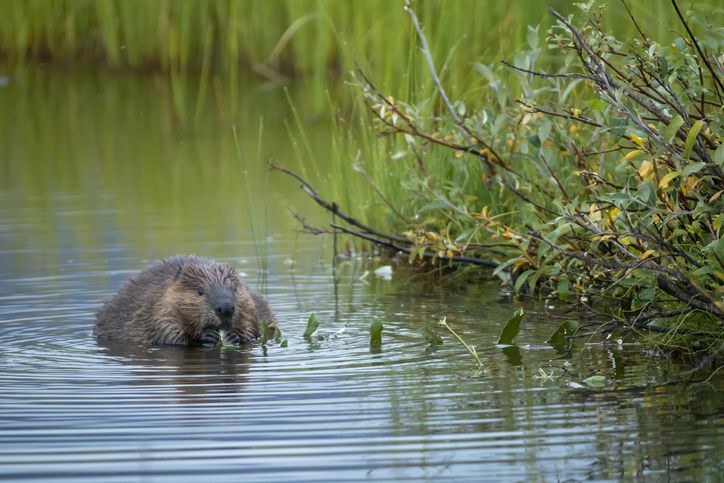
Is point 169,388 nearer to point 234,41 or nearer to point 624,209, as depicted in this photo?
point 624,209

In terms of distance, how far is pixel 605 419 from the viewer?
15.6 feet

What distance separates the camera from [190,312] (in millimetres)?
6766

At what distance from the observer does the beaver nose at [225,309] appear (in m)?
6.67

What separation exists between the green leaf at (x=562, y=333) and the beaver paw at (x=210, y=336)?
1652 mm

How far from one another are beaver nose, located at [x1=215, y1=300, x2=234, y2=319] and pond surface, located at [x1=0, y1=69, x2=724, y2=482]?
0.23m

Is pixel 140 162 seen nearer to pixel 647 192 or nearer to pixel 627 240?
pixel 627 240

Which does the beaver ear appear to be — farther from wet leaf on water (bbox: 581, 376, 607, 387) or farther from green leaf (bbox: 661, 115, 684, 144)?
green leaf (bbox: 661, 115, 684, 144)

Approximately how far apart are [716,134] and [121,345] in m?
3.00

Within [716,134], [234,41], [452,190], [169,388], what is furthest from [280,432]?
[234,41]

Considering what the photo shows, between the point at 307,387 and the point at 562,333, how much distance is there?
4.42 feet

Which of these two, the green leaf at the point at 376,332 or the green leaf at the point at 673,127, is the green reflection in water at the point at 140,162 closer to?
the green leaf at the point at 376,332

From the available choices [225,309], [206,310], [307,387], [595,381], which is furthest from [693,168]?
[206,310]

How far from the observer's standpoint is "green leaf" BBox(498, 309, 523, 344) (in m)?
6.16

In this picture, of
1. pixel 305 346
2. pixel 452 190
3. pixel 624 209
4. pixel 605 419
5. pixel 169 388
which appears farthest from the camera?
pixel 452 190
